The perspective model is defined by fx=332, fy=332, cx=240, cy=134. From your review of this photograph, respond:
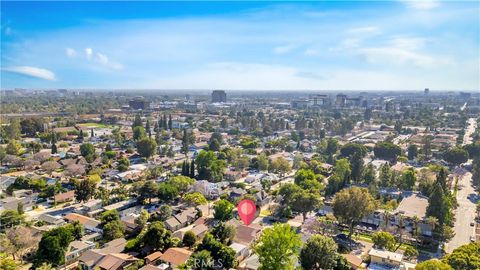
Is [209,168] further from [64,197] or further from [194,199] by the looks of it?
[64,197]

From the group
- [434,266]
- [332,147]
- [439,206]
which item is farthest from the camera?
[332,147]

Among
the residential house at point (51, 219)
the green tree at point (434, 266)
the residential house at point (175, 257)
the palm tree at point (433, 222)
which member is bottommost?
the residential house at point (51, 219)

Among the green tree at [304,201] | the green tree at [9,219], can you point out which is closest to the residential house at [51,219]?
the green tree at [9,219]

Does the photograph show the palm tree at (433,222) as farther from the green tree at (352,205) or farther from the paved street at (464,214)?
the green tree at (352,205)

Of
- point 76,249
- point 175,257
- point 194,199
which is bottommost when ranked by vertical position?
point 76,249

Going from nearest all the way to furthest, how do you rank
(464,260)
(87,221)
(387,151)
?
(464,260) < (87,221) < (387,151)

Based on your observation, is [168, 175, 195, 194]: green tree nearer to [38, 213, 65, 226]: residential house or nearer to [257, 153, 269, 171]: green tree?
[38, 213, 65, 226]: residential house

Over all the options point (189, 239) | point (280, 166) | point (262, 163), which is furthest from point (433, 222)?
point (262, 163)

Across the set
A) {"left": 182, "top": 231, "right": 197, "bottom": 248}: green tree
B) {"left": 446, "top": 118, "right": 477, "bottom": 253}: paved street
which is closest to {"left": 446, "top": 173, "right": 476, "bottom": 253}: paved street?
{"left": 446, "top": 118, "right": 477, "bottom": 253}: paved street
